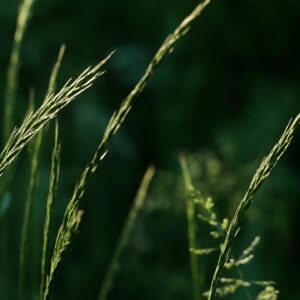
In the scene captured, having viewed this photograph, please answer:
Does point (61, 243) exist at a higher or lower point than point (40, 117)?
lower

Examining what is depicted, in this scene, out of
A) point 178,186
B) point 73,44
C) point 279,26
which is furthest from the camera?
point 73,44

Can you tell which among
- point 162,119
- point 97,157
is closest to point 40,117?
point 97,157

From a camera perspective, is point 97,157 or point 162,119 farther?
point 162,119

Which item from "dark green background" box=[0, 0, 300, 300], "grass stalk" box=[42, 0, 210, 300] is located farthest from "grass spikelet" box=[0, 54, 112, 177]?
"dark green background" box=[0, 0, 300, 300]

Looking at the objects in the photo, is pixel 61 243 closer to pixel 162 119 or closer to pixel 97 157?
pixel 97 157

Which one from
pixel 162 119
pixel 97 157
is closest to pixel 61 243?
pixel 97 157

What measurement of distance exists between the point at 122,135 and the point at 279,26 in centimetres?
100

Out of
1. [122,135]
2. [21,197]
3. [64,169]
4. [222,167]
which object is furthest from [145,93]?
[222,167]

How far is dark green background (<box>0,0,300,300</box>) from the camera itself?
3043 millimetres

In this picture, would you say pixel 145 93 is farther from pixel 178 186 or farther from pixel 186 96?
pixel 178 186

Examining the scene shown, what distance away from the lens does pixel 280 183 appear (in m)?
2.96

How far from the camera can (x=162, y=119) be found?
3561 millimetres

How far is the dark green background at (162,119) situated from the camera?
3.04 m

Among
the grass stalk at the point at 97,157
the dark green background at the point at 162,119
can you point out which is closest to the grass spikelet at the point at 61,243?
the grass stalk at the point at 97,157
